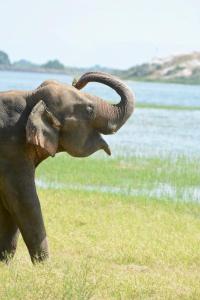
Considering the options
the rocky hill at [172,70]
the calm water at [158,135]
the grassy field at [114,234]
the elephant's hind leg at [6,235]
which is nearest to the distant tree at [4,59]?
the rocky hill at [172,70]

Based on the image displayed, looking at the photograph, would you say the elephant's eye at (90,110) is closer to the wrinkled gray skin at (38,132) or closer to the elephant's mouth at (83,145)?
the wrinkled gray skin at (38,132)

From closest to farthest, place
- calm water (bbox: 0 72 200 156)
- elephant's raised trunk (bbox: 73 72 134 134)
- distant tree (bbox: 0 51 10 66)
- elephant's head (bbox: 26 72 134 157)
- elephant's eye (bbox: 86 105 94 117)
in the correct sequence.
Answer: elephant's head (bbox: 26 72 134 157)
elephant's eye (bbox: 86 105 94 117)
elephant's raised trunk (bbox: 73 72 134 134)
calm water (bbox: 0 72 200 156)
distant tree (bbox: 0 51 10 66)

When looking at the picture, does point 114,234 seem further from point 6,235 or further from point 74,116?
point 74,116

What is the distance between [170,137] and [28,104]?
20.7 meters

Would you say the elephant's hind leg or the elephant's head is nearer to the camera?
the elephant's head

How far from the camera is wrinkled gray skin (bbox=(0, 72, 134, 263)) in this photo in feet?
27.4

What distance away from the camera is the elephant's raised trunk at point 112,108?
866cm

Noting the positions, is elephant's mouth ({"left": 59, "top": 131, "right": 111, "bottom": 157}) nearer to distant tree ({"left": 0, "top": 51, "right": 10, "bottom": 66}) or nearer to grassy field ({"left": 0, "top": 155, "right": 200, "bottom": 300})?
grassy field ({"left": 0, "top": 155, "right": 200, "bottom": 300})

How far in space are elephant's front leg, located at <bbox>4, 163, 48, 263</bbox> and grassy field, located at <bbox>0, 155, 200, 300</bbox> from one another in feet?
0.84

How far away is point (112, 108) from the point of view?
8672 mm

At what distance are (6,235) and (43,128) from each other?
1.12m

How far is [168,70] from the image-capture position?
118 metres

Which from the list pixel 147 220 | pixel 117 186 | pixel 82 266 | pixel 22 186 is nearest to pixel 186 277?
pixel 82 266

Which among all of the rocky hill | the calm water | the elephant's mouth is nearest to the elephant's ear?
the elephant's mouth
